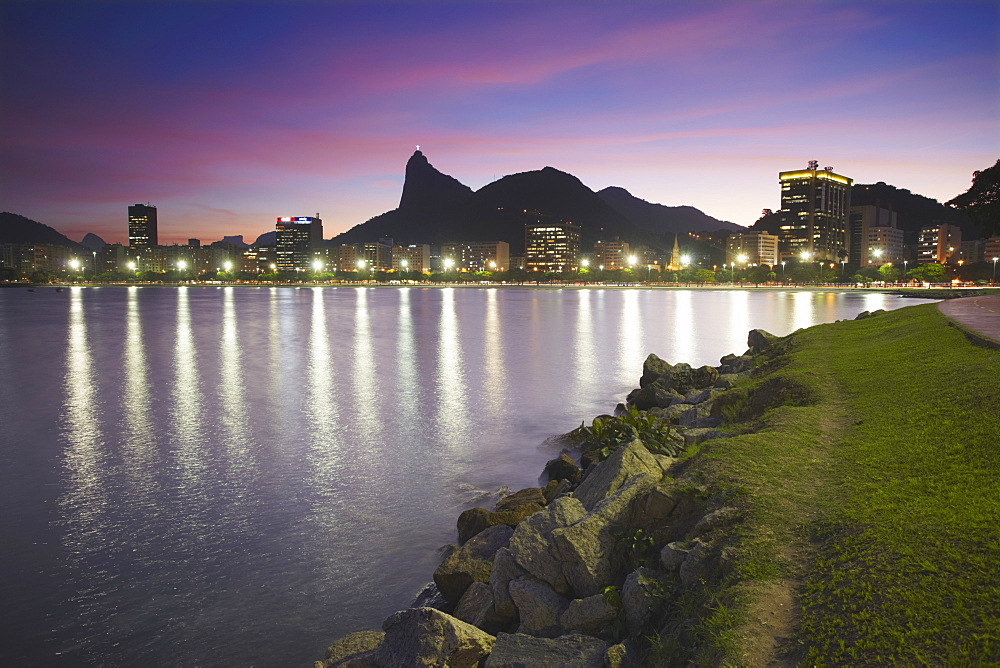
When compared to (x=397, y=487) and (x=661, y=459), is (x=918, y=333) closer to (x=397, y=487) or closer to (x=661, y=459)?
(x=661, y=459)

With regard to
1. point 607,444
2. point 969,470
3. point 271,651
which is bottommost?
point 271,651

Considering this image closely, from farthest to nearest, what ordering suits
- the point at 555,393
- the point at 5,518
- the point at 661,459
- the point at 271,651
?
the point at 555,393, the point at 5,518, the point at 661,459, the point at 271,651

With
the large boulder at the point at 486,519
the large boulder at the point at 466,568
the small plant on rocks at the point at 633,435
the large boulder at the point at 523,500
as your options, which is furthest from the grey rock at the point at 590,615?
the small plant on rocks at the point at 633,435

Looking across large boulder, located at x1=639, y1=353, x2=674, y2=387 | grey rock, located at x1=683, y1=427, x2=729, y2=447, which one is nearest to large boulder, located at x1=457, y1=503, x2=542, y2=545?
grey rock, located at x1=683, y1=427, x2=729, y2=447

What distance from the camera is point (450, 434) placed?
20.8m

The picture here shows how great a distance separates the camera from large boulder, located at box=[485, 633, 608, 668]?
6.57 m

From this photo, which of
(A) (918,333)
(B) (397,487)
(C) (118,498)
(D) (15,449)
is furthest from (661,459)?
(D) (15,449)

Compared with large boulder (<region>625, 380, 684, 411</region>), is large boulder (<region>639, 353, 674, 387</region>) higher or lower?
higher

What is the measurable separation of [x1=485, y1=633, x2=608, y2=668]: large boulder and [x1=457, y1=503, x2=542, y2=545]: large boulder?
376cm

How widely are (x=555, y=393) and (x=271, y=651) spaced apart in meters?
19.9

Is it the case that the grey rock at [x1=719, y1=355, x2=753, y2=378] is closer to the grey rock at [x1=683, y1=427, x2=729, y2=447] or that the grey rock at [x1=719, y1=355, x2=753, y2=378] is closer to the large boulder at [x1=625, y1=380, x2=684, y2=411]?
the large boulder at [x1=625, y1=380, x2=684, y2=411]

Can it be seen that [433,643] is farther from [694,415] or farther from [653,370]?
[653,370]

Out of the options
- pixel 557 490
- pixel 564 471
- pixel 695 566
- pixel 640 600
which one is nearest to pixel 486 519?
pixel 557 490

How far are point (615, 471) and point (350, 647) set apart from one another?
4662mm
